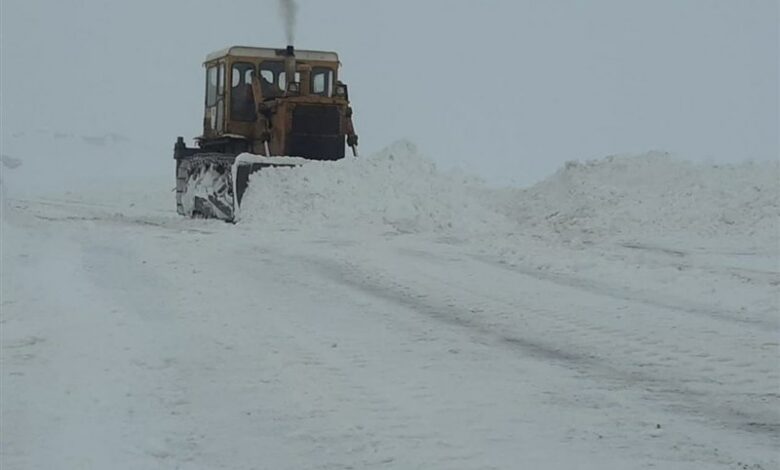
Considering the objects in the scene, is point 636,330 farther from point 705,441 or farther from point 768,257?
point 768,257

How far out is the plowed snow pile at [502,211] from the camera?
15648 mm

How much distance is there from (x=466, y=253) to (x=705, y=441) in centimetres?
746

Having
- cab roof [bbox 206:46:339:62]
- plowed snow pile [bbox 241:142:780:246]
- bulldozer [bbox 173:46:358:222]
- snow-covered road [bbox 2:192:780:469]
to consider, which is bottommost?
snow-covered road [bbox 2:192:780:469]

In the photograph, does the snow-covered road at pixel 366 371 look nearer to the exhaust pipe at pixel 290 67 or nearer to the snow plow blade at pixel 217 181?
the snow plow blade at pixel 217 181

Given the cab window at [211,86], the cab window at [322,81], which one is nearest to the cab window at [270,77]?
the cab window at [322,81]

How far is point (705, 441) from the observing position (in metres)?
4.78

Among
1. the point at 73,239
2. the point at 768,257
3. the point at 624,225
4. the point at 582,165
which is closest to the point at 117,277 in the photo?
the point at 73,239

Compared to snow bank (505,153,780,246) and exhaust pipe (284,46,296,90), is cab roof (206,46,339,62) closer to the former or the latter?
exhaust pipe (284,46,296,90)

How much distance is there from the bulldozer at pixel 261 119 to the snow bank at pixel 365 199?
597 millimetres

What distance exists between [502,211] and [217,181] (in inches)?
215

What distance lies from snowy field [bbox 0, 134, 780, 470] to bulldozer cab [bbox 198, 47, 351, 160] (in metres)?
3.93

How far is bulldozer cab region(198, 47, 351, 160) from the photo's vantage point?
1791 cm

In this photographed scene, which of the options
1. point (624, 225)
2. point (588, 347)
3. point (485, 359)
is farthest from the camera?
point (624, 225)

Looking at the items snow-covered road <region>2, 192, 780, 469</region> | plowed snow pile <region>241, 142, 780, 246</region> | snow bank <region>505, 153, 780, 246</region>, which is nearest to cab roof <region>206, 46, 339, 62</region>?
plowed snow pile <region>241, 142, 780, 246</region>
